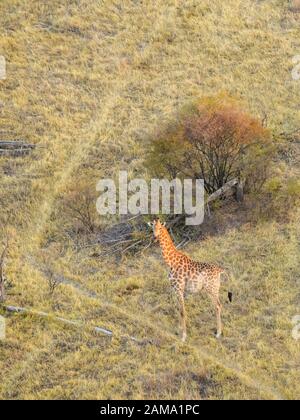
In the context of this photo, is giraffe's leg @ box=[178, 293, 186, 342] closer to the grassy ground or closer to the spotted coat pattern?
the spotted coat pattern

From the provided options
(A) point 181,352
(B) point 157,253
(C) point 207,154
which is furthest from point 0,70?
(A) point 181,352

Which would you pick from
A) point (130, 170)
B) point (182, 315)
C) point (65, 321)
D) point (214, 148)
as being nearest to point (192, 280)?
point (182, 315)

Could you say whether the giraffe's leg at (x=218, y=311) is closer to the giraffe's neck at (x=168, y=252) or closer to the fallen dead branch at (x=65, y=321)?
the giraffe's neck at (x=168, y=252)

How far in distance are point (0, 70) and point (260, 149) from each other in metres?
12.9

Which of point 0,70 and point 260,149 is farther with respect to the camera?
point 0,70

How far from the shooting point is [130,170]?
90.6ft

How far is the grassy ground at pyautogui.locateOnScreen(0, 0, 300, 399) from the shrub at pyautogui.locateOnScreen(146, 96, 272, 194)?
161cm

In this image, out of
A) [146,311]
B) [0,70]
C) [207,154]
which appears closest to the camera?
[146,311]

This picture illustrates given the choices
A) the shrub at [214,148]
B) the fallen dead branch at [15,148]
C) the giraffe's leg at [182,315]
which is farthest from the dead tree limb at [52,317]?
the fallen dead branch at [15,148]

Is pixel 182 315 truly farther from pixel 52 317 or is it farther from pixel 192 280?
pixel 52 317

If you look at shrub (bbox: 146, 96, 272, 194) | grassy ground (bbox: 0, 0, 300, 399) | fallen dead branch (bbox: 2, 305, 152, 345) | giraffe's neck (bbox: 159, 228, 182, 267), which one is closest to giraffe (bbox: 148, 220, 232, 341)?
giraffe's neck (bbox: 159, 228, 182, 267)

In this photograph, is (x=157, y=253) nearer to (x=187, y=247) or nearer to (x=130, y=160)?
(x=187, y=247)

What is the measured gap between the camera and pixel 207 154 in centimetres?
2559
